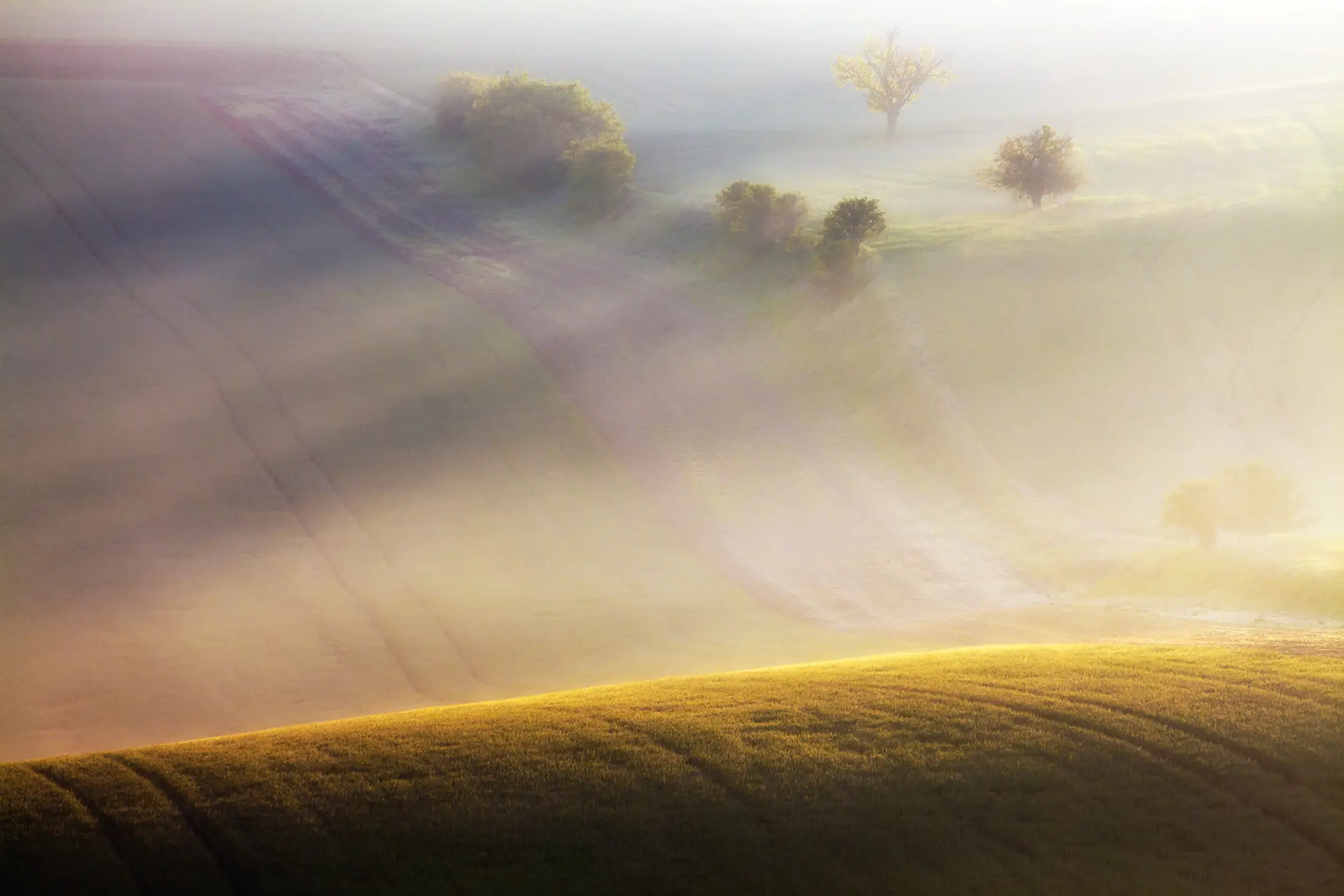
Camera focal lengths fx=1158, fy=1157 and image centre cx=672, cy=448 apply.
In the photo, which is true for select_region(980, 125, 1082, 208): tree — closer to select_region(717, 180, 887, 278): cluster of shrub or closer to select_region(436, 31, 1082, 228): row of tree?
select_region(436, 31, 1082, 228): row of tree

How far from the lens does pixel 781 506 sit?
27016 millimetres

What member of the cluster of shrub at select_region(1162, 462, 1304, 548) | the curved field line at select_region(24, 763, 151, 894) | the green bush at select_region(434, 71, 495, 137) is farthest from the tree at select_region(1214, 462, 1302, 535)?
the green bush at select_region(434, 71, 495, 137)

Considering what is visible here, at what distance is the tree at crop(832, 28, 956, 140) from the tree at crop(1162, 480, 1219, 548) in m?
45.4

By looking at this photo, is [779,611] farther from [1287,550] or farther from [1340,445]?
[1340,445]

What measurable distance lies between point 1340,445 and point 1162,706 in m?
20.1

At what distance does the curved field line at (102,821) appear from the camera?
32.8 ft

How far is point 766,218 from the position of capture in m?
39.1

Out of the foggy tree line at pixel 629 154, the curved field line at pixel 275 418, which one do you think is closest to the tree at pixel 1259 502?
the foggy tree line at pixel 629 154

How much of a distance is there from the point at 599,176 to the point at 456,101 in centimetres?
1701

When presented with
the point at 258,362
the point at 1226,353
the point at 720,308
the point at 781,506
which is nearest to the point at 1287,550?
the point at 781,506

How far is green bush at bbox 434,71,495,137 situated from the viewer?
59.7m

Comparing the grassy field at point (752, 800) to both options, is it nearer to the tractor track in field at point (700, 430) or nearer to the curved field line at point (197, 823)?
the curved field line at point (197, 823)

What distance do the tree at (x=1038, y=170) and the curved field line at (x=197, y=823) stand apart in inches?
1550

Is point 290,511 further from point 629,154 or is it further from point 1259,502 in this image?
point 629,154
